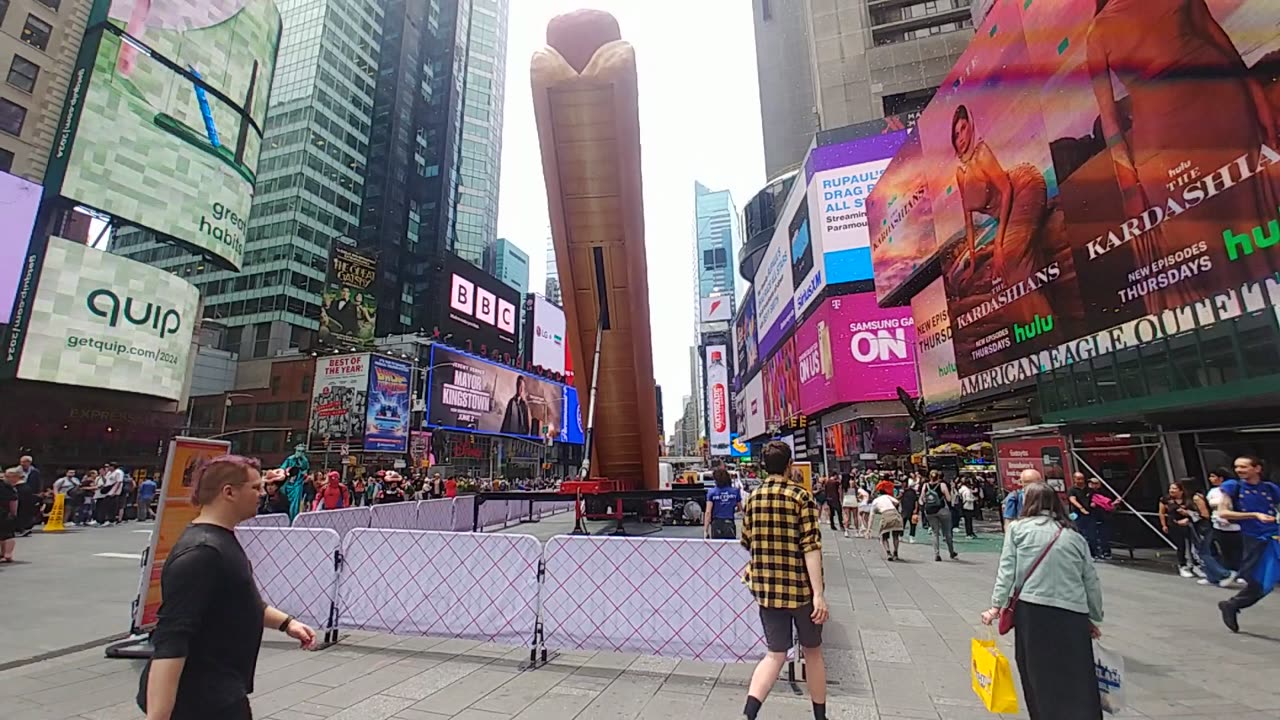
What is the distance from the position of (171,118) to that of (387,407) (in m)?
17.9

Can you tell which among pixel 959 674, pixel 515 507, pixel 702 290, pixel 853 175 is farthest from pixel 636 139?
pixel 702 290

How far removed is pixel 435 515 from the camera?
12625mm

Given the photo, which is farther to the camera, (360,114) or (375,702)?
(360,114)

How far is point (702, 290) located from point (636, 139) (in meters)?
152

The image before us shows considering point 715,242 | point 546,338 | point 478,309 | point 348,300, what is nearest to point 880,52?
point 478,309

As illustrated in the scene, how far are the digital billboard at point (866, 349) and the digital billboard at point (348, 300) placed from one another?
30076 millimetres

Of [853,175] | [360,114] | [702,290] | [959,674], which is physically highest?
[702,290]

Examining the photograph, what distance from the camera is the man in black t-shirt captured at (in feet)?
5.57

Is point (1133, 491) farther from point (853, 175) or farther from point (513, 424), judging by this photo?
point (513, 424)

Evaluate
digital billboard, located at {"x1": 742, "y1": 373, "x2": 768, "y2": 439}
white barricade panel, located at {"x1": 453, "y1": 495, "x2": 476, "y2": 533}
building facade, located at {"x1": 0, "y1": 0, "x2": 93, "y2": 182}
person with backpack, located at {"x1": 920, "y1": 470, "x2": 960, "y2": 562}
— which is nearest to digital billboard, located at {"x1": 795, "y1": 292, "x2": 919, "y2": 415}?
person with backpack, located at {"x1": 920, "y1": 470, "x2": 960, "y2": 562}

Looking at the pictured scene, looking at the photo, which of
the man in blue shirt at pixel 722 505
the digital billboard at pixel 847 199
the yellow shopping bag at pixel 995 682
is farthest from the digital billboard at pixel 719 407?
the yellow shopping bag at pixel 995 682

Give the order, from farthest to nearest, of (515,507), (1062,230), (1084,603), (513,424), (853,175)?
(513,424)
(853,175)
(515,507)
(1062,230)
(1084,603)

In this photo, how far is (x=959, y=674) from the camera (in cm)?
463

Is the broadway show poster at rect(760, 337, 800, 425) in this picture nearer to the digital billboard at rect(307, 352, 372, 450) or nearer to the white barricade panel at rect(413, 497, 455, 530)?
the digital billboard at rect(307, 352, 372, 450)
